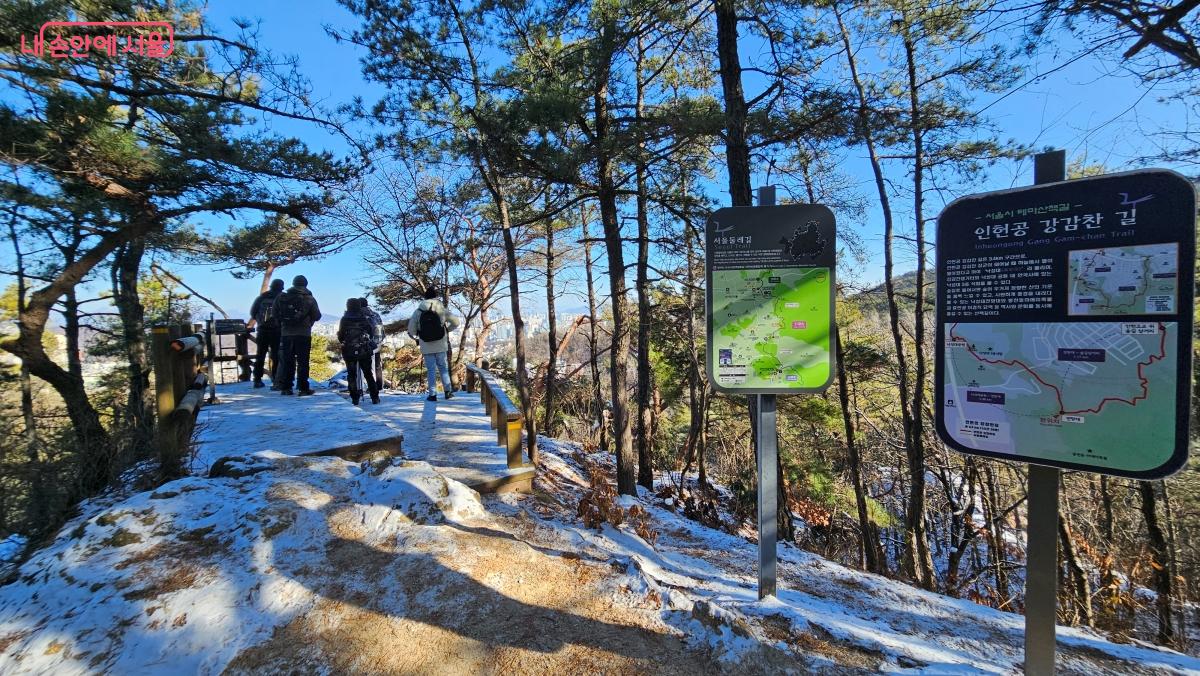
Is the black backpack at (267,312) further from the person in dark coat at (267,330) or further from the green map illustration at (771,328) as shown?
the green map illustration at (771,328)

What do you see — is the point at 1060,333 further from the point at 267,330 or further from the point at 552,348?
the point at 552,348

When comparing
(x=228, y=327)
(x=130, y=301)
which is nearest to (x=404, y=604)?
(x=130, y=301)

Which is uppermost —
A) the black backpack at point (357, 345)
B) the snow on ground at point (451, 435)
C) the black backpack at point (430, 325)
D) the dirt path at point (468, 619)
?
the black backpack at point (430, 325)

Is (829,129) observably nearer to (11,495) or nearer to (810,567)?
(810,567)

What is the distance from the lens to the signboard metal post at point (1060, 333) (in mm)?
1534

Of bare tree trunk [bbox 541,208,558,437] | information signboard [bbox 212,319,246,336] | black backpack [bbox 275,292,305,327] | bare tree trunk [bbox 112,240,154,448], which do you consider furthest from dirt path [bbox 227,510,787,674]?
bare tree trunk [bbox 541,208,558,437]

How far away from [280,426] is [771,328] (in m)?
5.96

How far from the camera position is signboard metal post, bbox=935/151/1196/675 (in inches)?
60.4

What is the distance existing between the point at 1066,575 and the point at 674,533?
7.68 meters

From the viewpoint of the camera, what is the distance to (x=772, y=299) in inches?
102

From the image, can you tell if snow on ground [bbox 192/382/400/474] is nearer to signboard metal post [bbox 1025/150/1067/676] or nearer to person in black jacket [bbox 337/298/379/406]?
person in black jacket [bbox 337/298/379/406]

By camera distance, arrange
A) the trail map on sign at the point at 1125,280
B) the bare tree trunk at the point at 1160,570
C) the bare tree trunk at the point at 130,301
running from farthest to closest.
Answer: the bare tree trunk at the point at 130,301
the bare tree trunk at the point at 1160,570
the trail map on sign at the point at 1125,280

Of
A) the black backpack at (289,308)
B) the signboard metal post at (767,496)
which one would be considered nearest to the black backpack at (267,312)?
the black backpack at (289,308)

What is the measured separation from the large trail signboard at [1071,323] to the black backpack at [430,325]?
21.3 ft
